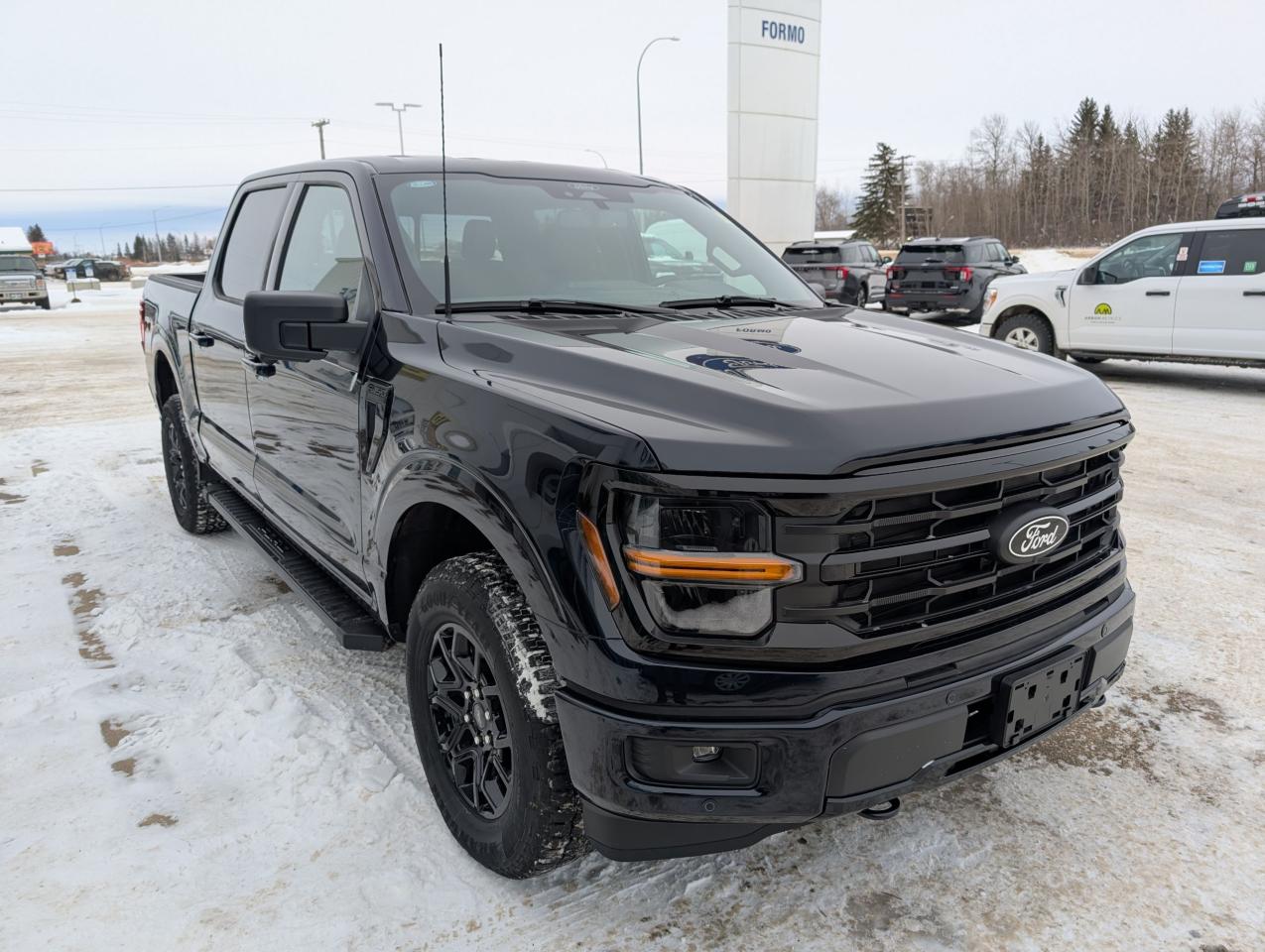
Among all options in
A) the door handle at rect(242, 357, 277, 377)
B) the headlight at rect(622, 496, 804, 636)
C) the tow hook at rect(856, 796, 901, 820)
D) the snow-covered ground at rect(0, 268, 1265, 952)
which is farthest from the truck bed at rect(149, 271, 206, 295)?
the tow hook at rect(856, 796, 901, 820)

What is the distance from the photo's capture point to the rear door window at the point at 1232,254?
895 centimetres

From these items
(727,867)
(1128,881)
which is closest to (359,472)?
(727,867)

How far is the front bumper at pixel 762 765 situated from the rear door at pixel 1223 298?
9028mm

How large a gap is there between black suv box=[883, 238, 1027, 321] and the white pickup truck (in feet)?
19.8

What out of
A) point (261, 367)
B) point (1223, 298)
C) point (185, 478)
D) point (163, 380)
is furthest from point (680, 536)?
point (1223, 298)

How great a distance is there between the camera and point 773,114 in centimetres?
2408

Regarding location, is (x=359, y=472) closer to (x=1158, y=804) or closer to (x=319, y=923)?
(x=319, y=923)

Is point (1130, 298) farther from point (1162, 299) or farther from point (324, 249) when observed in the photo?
point (324, 249)

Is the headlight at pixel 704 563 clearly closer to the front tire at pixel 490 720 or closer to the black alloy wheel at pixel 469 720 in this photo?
the front tire at pixel 490 720

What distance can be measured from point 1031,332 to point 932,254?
6880 millimetres

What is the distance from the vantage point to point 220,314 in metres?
4.05

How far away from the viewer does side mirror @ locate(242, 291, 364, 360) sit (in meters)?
2.47

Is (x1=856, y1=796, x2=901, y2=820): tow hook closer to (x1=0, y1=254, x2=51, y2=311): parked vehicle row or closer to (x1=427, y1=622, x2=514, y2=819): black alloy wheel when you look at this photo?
(x1=427, y1=622, x2=514, y2=819): black alloy wheel

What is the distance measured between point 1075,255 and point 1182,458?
1576 inches
